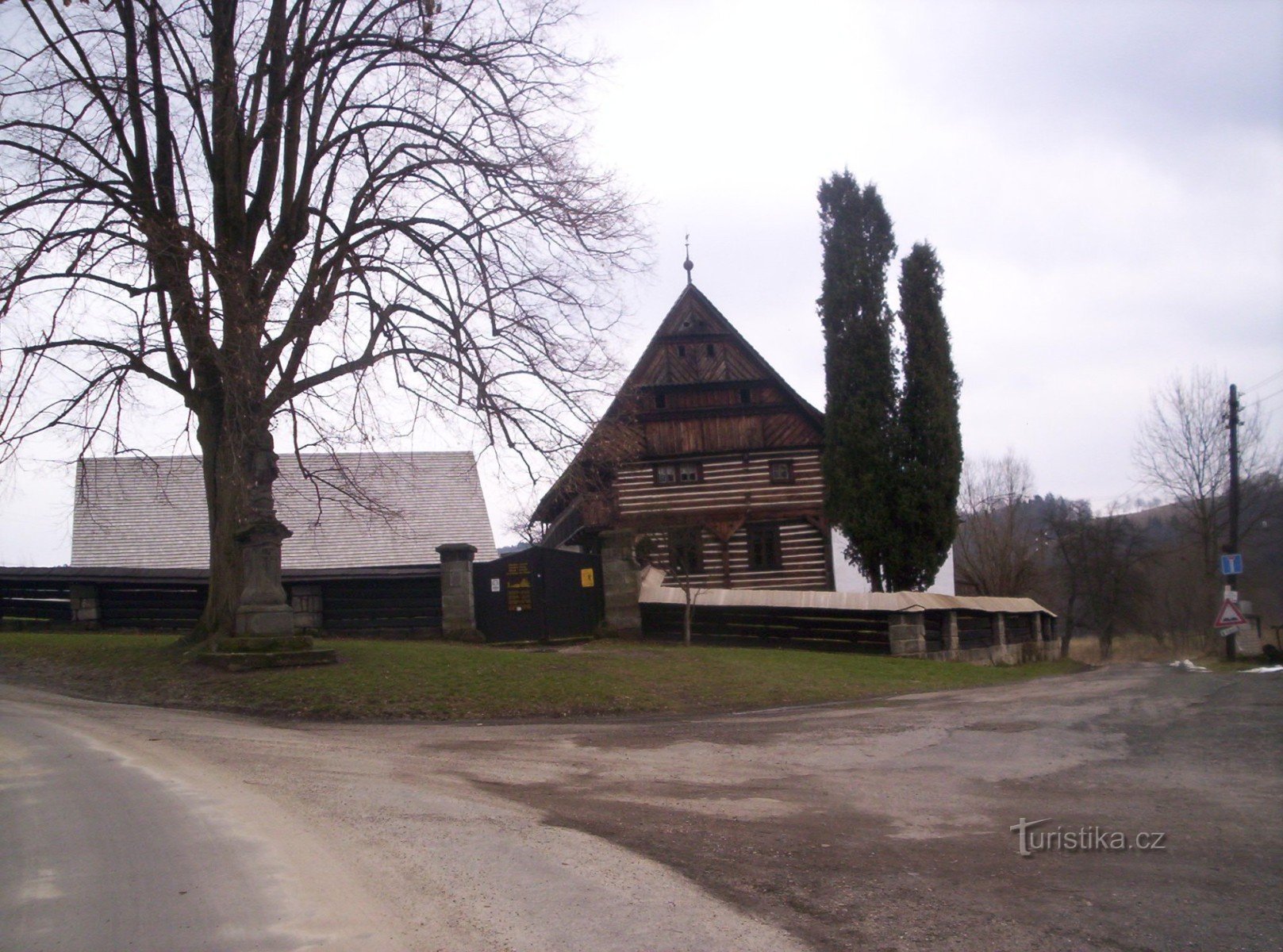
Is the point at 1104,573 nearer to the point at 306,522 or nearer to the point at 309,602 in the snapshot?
the point at 306,522

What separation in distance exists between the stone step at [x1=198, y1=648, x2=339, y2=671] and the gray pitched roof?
38.8ft

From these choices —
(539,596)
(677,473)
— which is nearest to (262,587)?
(539,596)

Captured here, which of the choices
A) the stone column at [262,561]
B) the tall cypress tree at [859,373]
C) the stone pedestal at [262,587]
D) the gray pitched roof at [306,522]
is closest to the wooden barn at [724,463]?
the tall cypress tree at [859,373]

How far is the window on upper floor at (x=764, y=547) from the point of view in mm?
36062

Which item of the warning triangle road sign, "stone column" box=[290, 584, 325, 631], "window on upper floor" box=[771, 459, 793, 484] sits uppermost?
"window on upper floor" box=[771, 459, 793, 484]

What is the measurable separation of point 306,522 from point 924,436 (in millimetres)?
19544

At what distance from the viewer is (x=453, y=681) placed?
1512 cm

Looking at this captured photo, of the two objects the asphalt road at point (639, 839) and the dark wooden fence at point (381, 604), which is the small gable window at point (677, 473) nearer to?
the dark wooden fence at point (381, 604)

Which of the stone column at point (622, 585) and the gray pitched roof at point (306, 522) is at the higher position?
the gray pitched roof at point (306, 522)

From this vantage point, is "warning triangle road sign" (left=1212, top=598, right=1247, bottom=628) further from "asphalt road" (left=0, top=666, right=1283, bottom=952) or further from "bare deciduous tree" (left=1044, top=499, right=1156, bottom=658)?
"bare deciduous tree" (left=1044, top=499, right=1156, bottom=658)

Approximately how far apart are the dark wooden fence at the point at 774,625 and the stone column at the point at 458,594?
4155 mm

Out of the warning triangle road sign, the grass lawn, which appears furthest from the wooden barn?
the grass lawn

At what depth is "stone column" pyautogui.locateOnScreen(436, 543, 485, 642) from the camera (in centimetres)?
2442

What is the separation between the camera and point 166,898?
17.4 feet
